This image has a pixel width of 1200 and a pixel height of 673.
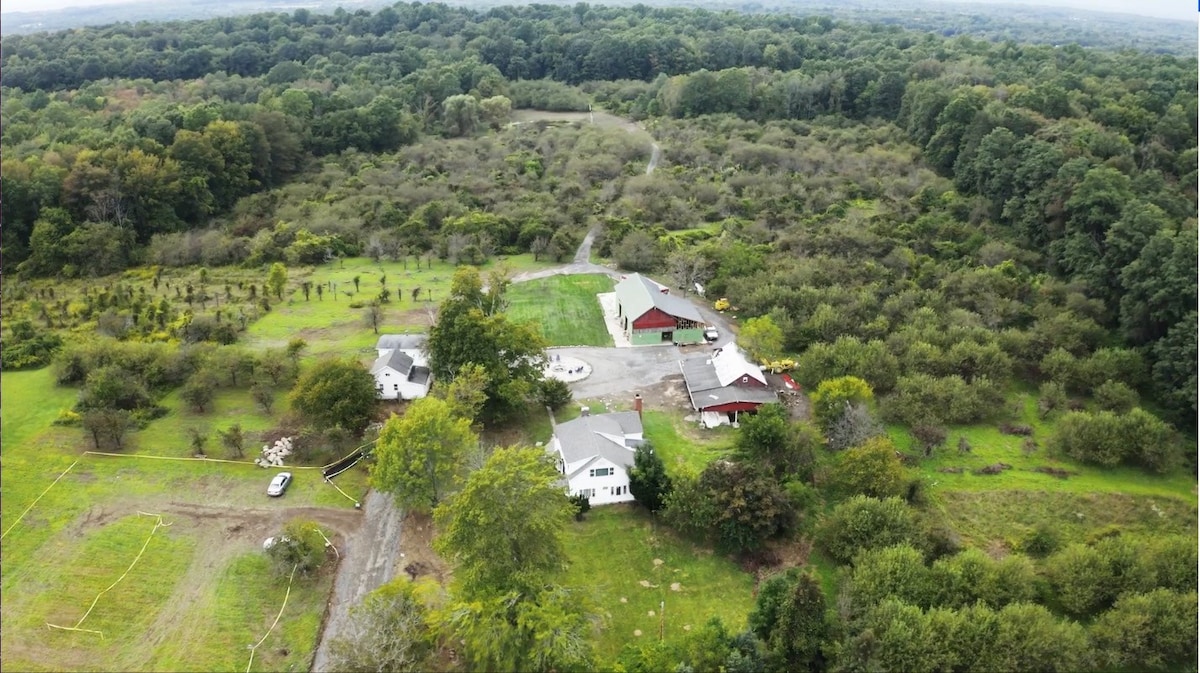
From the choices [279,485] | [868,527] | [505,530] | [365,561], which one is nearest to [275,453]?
[279,485]

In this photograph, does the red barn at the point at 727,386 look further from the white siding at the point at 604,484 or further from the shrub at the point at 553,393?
the white siding at the point at 604,484

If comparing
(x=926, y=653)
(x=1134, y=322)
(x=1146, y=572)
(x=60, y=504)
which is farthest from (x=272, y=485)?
(x=1134, y=322)

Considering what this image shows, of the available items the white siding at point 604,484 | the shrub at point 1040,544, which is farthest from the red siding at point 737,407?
the shrub at point 1040,544

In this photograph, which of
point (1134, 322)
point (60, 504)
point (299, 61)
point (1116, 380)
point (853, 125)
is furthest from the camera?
point (299, 61)

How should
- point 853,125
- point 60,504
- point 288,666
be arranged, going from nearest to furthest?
point 288,666
point 60,504
point 853,125

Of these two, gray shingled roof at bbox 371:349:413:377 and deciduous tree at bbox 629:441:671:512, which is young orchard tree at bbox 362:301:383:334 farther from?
deciduous tree at bbox 629:441:671:512

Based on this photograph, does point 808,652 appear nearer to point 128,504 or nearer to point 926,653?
point 926,653

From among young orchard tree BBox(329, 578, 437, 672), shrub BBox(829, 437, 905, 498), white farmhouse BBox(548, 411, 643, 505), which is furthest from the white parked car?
shrub BBox(829, 437, 905, 498)

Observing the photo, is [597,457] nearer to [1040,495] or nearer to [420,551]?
[420,551]
